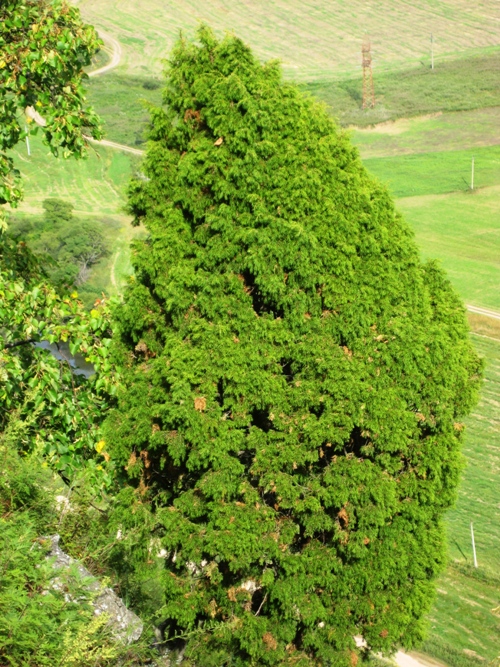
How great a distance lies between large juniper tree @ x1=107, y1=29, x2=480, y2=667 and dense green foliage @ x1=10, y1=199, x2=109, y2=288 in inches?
1132

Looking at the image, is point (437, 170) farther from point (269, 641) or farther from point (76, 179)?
point (269, 641)

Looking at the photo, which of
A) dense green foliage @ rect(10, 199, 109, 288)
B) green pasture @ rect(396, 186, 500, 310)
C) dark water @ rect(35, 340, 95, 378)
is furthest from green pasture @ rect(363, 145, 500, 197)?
dark water @ rect(35, 340, 95, 378)

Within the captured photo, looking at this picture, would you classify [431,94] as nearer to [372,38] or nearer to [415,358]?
[372,38]

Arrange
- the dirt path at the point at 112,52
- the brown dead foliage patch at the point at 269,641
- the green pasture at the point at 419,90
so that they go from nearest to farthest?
1. the brown dead foliage patch at the point at 269,641
2. the green pasture at the point at 419,90
3. the dirt path at the point at 112,52

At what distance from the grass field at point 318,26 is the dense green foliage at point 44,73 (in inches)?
2870

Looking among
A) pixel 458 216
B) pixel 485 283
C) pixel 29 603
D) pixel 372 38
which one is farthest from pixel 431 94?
pixel 29 603

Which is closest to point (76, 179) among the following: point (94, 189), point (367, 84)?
point (94, 189)

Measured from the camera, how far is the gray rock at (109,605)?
6758 mm

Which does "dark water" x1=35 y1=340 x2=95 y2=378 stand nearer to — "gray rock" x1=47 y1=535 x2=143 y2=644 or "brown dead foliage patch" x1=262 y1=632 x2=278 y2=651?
"gray rock" x1=47 y1=535 x2=143 y2=644

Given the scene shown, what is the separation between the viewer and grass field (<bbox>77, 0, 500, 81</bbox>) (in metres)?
81.3

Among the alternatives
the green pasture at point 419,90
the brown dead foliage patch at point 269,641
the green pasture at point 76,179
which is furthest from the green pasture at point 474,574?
the green pasture at point 419,90

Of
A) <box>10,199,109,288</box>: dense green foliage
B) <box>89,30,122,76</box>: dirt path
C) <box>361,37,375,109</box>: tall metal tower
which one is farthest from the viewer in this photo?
<box>89,30,122,76</box>: dirt path

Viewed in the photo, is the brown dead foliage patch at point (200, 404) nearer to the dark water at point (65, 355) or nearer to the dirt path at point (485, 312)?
the dark water at point (65, 355)

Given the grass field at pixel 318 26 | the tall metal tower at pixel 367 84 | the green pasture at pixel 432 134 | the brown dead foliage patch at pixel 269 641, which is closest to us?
the brown dead foliage patch at pixel 269 641
